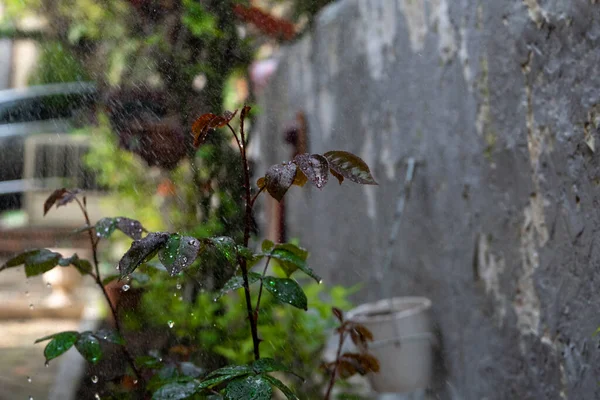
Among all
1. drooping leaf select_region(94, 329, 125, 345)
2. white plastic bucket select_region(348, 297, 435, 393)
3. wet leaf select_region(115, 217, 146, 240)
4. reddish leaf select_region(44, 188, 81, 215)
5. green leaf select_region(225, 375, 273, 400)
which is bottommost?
white plastic bucket select_region(348, 297, 435, 393)

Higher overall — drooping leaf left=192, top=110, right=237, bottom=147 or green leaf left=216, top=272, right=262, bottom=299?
drooping leaf left=192, top=110, right=237, bottom=147

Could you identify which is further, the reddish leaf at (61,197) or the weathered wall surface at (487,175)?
the weathered wall surface at (487,175)

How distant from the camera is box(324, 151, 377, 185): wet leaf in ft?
4.23

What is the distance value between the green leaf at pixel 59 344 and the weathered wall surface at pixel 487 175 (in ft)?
3.98

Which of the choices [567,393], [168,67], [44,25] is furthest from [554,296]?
[44,25]

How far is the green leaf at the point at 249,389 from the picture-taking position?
1122 millimetres

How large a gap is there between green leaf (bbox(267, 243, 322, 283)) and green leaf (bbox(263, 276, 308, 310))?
0.04 m

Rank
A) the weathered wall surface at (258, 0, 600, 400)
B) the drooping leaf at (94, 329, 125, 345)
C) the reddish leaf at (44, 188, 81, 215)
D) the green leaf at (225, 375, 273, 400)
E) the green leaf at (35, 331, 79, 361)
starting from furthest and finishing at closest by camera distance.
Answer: the weathered wall surface at (258, 0, 600, 400) < the reddish leaf at (44, 188, 81, 215) < the drooping leaf at (94, 329, 125, 345) < the green leaf at (35, 331, 79, 361) < the green leaf at (225, 375, 273, 400)

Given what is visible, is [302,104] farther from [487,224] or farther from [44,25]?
[487,224]

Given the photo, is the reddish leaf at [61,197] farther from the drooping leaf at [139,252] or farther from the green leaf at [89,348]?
the drooping leaf at [139,252]

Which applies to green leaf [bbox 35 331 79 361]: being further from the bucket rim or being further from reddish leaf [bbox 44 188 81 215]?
the bucket rim

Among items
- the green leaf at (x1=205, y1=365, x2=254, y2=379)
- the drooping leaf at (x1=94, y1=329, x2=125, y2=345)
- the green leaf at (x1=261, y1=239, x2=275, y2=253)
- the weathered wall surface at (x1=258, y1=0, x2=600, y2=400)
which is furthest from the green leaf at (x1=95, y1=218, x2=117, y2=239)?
the weathered wall surface at (x1=258, y1=0, x2=600, y2=400)

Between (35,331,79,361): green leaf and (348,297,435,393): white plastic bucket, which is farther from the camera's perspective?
(348,297,435,393): white plastic bucket

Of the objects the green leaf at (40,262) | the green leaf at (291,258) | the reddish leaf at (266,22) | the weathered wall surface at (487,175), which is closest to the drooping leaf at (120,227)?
the green leaf at (40,262)
